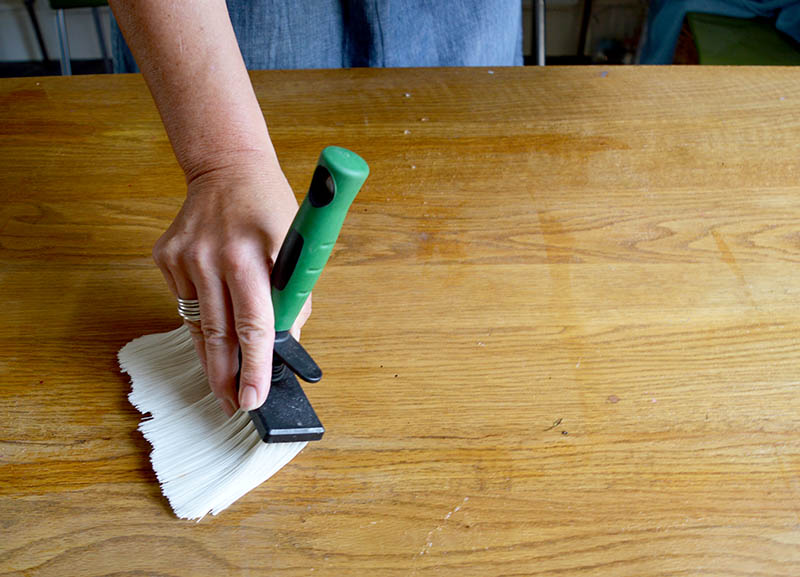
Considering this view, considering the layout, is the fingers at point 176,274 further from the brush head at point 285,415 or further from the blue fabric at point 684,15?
the blue fabric at point 684,15

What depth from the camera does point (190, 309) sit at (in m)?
0.58

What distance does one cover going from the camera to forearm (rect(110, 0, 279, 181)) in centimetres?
58

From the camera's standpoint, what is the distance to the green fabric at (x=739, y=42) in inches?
71.3

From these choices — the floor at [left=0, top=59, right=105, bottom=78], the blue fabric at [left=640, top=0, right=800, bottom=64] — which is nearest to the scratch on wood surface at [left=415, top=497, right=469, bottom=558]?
the blue fabric at [left=640, top=0, right=800, bottom=64]

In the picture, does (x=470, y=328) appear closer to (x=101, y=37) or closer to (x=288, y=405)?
(x=288, y=405)

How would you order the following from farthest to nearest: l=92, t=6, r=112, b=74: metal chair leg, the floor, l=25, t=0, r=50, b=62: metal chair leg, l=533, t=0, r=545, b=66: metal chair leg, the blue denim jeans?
the floor → l=25, t=0, r=50, b=62: metal chair leg → l=92, t=6, r=112, b=74: metal chair leg → l=533, t=0, r=545, b=66: metal chair leg → the blue denim jeans

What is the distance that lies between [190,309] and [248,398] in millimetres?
95

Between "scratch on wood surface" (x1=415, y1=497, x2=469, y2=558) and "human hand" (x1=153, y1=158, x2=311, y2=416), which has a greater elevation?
"human hand" (x1=153, y1=158, x2=311, y2=416)

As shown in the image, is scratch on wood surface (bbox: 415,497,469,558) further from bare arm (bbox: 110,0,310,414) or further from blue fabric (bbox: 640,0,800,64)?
blue fabric (bbox: 640,0,800,64)

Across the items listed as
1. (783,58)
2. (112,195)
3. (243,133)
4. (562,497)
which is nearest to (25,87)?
(112,195)

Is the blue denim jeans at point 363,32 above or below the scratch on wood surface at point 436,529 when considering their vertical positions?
above

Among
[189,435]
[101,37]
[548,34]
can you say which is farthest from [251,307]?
[548,34]

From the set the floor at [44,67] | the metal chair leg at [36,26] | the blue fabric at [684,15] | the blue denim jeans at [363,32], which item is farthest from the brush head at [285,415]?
the metal chair leg at [36,26]

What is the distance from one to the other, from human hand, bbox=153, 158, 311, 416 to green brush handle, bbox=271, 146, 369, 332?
0.02 meters
